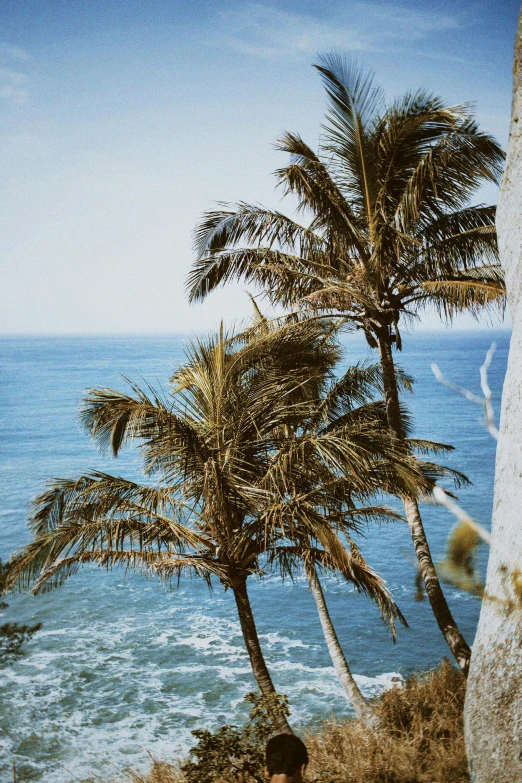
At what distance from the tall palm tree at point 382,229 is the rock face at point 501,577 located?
5825 mm

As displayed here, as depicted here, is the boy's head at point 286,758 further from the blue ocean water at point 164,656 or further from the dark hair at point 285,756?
the blue ocean water at point 164,656

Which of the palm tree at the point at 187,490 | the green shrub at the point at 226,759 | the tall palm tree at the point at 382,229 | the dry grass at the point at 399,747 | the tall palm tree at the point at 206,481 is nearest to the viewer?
the green shrub at the point at 226,759

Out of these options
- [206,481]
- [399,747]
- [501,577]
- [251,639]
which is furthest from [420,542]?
[501,577]

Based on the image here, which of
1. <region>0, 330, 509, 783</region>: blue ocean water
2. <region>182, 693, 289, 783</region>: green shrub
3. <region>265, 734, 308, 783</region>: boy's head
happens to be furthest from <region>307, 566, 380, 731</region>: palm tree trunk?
<region>265, 734, 308, 783</region>: boy's head

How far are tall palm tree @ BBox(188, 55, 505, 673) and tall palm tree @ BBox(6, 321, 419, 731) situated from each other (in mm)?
2166

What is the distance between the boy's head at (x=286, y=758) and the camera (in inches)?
161

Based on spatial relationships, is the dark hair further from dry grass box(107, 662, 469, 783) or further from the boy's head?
dry grass box(107, 662, 469, 783)

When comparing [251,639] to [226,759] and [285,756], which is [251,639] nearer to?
[226,759]

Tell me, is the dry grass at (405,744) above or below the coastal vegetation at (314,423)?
below

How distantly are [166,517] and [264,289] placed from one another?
15.2ft

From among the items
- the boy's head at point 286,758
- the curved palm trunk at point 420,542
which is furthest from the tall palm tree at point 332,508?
the boy's head at point 286,758

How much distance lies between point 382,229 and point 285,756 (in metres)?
7.28

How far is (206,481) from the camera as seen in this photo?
7090 mm

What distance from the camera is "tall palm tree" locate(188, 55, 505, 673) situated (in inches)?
361
